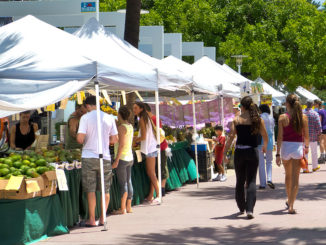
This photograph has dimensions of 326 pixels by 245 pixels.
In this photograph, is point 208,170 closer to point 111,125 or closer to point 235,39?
point 111,125

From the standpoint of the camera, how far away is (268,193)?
14.0 meters

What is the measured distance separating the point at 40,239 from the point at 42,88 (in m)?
2.06

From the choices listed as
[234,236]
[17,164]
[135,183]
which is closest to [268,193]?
[135,183]

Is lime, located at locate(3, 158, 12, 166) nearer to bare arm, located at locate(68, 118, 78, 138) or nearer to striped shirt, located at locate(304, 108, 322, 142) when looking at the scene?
bare arm, located at locate(68, 118, 78, 138)

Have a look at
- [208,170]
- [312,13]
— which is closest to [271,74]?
[312,13]

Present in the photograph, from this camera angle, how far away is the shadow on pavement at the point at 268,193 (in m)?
13.3

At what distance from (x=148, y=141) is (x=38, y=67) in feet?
12.0

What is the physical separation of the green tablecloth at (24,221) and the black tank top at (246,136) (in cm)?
316

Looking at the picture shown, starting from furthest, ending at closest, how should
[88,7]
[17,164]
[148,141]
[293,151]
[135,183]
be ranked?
1. [88,7]
2. [148,141]
3. [135,183]
4. [293,151]
5. [17,164]

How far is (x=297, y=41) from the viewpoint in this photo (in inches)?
1609

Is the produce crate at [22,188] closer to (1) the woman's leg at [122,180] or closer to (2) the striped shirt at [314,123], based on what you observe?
(1) the woman's leg at [122,180]

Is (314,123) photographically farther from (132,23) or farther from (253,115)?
(253,115)

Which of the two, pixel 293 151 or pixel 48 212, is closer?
pixel 48 212

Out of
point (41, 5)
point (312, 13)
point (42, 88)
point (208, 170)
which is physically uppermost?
point (312, 13)
